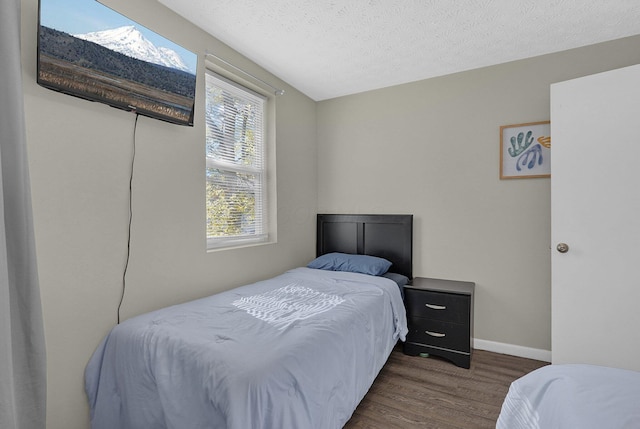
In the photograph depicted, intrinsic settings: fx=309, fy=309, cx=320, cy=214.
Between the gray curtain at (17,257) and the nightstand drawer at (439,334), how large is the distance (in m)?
2.41

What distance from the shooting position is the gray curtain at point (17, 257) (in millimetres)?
1191

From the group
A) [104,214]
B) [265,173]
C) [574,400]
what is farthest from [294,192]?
[574,400]

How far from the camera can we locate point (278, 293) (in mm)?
2221

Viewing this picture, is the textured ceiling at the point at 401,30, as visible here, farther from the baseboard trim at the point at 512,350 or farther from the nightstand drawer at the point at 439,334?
the baseboard trim at the point at 512,350

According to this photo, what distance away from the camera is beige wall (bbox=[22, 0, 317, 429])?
1.48 metres

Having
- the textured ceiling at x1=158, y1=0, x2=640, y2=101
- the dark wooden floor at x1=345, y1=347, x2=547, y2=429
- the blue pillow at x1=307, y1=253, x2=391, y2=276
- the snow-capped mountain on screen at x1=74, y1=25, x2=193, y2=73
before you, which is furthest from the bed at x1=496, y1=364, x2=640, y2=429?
the snow-capped mountain on screen at x1=74, y1=25, x2=193, y2=73

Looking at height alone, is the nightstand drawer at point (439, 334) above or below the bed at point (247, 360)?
below

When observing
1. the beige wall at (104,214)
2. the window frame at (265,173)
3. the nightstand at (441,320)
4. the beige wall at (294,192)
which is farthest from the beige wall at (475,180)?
the beige wall at (104,214)

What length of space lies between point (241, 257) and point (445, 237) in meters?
1.90

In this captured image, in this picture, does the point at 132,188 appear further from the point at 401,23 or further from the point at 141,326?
the point at 401,23

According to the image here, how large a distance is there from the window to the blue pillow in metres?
0.64

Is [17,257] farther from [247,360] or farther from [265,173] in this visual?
[265,173]

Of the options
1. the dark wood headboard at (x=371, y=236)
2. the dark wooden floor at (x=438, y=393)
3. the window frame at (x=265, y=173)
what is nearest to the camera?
the dark wooden floor at (x=438, y=393)

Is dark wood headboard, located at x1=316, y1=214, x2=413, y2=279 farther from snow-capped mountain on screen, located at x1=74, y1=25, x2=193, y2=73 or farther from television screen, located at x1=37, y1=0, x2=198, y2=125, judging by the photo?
snow-capped mountain on screen, located at x1=74, y1=25, x2=193, y2=73
